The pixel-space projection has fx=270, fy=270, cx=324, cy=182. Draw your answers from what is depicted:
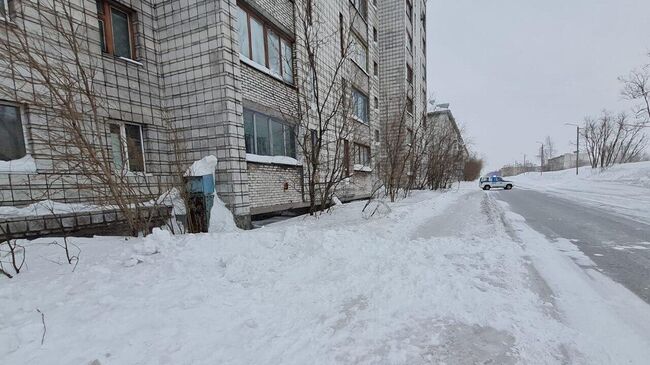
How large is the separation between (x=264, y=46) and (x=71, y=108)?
5700 mm

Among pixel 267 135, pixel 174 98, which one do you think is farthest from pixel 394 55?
pixel 174 98

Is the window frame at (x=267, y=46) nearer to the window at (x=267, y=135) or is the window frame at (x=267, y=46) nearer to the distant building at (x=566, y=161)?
the window at (x=267, y=135)

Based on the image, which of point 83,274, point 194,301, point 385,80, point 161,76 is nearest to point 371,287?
point 194,301

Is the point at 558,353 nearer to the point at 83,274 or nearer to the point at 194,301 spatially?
the point at 194,301

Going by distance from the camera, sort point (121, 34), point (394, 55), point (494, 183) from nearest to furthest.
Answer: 1. point (121, 34)
2. point (394, 55)
3. point (494, 183)

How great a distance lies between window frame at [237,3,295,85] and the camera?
761 centimetres

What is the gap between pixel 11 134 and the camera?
463 centimetres

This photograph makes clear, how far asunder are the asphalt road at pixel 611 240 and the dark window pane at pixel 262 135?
7.33 m

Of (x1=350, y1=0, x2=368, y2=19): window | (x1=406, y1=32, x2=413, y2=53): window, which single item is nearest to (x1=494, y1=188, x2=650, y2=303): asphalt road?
(x1=350, y1=0, x2=368, y2=19): window

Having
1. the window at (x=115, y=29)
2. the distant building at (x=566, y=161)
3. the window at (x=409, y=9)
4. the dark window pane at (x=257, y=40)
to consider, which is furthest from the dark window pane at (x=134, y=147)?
the distant building at (x=566, y=161)

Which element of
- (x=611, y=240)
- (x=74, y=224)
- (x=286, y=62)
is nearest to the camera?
(x=74, y=224)

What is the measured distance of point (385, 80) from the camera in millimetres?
21500

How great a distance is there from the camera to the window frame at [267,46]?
25.0 feet

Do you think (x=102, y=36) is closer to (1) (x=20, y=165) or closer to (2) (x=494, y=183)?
(1) (x=20, y=165)
